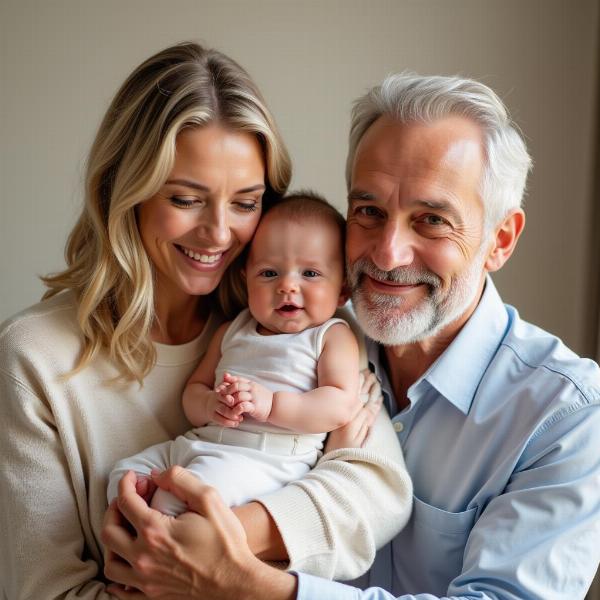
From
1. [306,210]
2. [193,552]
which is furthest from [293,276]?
[193,552]

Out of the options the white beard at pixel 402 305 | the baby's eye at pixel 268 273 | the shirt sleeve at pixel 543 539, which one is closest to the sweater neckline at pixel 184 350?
the baby's eye at pixel 268 273

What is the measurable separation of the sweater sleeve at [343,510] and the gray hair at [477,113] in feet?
2.09

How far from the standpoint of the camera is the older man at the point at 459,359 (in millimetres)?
1685

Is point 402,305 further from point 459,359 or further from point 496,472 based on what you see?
point 496,472

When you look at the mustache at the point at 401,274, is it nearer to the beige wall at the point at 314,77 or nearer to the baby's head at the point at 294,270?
the baby's head at the point at 294,270

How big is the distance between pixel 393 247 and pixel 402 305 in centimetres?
14

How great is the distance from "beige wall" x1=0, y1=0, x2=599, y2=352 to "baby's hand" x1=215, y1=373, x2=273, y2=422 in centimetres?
159

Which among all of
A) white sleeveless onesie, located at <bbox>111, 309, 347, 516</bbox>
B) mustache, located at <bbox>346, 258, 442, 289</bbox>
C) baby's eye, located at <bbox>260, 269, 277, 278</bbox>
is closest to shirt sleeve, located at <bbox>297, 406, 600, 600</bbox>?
white sleeveless onesie, located at <bbox>111, 309, 347, 516</bbox>

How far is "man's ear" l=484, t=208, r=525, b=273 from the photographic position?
2.03m

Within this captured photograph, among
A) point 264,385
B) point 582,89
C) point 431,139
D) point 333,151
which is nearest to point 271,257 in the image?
point 264,385

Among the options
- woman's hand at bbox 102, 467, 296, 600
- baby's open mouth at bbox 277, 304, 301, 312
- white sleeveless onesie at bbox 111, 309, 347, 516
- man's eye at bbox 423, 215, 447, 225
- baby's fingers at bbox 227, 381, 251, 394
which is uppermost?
man's eye at bbox 423, 215, 447, 225

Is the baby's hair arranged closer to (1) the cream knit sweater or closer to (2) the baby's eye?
(2) the baby's eye

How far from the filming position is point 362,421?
183 cm

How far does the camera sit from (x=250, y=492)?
1693 mm
